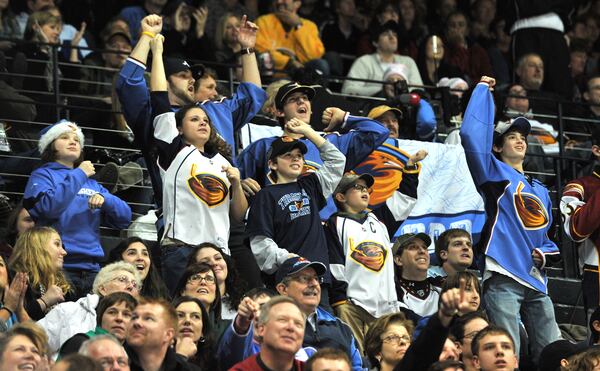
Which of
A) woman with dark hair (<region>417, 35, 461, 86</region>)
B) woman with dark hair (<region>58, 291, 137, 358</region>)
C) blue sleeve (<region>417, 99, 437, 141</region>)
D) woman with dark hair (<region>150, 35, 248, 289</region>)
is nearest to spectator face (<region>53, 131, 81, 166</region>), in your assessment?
woman with dark hair (<region>150, 35, 248, 289</region>)

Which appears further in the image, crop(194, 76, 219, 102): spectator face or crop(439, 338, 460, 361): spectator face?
crop(194, 76, 219, 102): spectator face

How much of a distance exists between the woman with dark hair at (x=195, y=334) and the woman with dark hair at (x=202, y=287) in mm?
400

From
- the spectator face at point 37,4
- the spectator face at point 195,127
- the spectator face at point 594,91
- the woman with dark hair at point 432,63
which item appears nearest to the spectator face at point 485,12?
the woman with dark hair at point 432,63

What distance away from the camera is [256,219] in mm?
10234

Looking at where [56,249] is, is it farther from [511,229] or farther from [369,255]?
[511,229]

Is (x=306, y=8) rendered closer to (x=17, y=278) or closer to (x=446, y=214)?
(x=446, y=214)

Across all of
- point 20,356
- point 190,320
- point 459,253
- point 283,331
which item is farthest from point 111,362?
point 459,253

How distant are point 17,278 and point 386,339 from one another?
228cm

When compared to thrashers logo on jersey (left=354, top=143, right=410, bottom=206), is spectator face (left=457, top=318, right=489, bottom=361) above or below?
below

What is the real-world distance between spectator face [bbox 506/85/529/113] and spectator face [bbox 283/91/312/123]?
405cm

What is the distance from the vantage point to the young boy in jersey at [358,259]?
10531 mm

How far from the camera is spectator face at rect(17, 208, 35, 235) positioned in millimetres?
10672

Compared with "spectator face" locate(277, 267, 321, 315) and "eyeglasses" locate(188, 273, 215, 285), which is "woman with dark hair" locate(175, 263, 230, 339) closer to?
"eyeglasses" locate(188, 273, 215, 285)

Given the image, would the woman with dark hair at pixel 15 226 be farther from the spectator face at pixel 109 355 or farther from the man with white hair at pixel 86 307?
the spectator face at pixel 109 355
